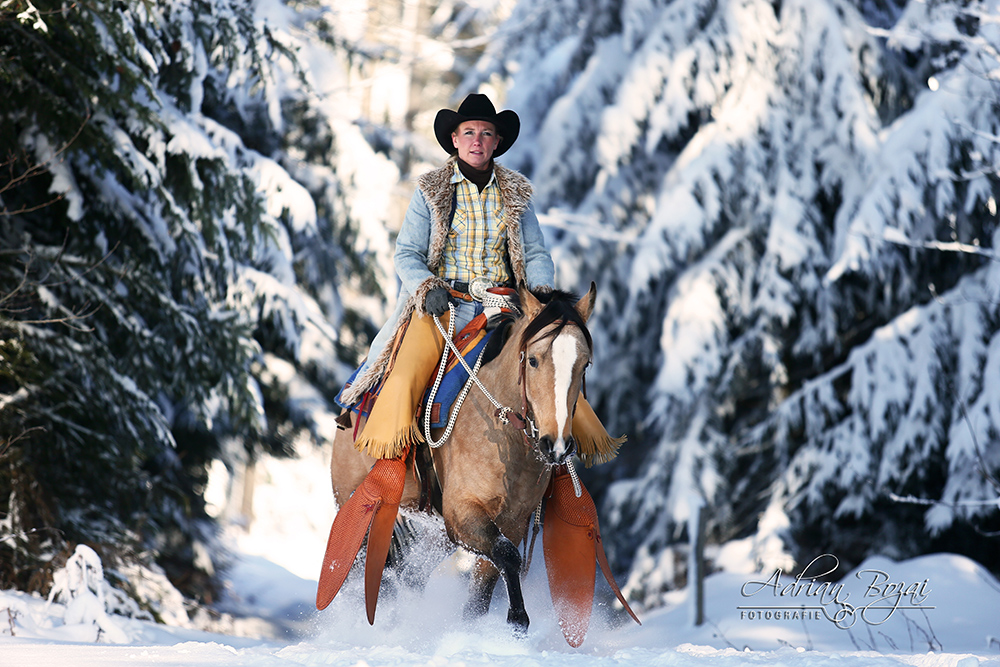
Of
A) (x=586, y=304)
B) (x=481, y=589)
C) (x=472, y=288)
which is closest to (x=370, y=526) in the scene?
(x=481, y=589)

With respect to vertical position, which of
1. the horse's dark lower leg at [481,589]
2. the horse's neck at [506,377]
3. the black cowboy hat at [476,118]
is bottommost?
the horse's dark lower leg at [481,589]

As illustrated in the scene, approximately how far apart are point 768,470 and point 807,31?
5376 mm

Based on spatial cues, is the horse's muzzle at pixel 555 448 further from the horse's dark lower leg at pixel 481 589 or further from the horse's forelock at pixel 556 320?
the horse's dark lower leg at pixel 481 589

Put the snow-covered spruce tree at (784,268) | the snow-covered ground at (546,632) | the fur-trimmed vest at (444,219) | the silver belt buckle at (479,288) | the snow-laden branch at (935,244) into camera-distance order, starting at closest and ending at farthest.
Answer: the snow-covered ground at (546,632), the silver belt buckle at (479,288), the fur-trimmed vest at (444,219), the snow-laden branch at (935,244), the snow-covered spruce tree at (784,268)

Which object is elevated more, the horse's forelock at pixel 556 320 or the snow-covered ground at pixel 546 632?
the horse's forelock at pixel 556 320

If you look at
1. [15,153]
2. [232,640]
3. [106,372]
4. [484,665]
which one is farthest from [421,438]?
[15,153]

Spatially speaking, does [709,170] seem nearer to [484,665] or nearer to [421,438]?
[421,438]

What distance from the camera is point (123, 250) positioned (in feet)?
22.9

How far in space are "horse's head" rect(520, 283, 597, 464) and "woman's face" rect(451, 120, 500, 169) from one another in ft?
3.24

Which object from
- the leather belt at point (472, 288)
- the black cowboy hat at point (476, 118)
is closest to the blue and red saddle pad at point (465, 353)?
the leather belt at point (472, 288)

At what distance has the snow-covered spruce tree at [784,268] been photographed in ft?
28.2

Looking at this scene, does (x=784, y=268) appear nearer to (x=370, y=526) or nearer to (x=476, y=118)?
(x=476, y=118)

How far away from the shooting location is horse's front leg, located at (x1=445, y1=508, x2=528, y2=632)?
4164mm

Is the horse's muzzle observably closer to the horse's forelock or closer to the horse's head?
the horse's head
